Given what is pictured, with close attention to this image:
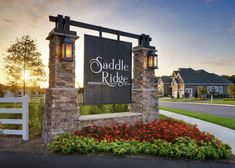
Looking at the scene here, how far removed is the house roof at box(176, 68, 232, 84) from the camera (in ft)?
145

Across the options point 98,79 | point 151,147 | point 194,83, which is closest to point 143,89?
point 98,79

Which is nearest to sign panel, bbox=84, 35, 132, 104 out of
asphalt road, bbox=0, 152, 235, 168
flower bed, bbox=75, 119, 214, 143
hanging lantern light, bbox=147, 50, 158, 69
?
hanging lantern light, bbox=147, 50, 158, 69

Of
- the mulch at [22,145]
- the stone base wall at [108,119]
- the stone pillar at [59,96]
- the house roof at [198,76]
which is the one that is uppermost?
the house roof at [198,76]

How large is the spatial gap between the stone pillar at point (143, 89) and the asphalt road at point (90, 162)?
321cm

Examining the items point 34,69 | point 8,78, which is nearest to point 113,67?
point 34,69

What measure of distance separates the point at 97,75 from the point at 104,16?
4437 millimetres

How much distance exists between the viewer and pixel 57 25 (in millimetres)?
5746

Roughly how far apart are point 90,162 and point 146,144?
59.1 inches

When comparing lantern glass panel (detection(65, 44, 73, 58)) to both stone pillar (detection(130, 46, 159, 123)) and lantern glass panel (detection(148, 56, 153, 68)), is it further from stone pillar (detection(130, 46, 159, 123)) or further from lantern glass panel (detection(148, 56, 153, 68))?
lantern glass panel (detection(148, 56, 153, 68))

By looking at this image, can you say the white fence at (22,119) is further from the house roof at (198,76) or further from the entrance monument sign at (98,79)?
the house roof at (198,76)

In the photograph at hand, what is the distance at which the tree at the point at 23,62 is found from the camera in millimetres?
21000

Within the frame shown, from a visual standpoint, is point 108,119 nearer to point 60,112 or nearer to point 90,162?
point 60,112

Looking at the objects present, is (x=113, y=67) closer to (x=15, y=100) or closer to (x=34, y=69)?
(x=15, y=100)

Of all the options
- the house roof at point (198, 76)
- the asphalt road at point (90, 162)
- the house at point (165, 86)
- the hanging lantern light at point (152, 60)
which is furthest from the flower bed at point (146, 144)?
the house at point (165, 86)
